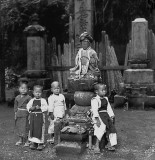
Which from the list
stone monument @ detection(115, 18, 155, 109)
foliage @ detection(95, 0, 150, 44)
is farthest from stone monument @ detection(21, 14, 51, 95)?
foliage @ detection(95, 0, 150, 44)

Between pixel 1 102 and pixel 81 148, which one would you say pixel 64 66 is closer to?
pixel 1 102

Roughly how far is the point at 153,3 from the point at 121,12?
148 cm

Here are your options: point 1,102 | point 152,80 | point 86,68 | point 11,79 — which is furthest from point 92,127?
point 11,79

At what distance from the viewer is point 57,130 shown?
5125 mm

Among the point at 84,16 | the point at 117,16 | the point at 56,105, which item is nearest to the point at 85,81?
the point at 56,105

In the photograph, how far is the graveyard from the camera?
4.77m

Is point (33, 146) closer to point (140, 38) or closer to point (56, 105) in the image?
point (56, 105)

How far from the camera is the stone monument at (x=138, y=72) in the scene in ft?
28.6

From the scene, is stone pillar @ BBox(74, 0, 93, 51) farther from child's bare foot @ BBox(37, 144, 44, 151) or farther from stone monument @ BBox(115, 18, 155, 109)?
child's bare foot @ BBox(37, 144, 44, 151)

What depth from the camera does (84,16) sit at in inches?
400

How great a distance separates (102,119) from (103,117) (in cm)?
4

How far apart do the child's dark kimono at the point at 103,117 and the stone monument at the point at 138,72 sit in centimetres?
400

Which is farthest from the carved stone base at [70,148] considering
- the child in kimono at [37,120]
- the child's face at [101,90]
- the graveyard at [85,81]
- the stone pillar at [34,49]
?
the stone pillar at [34,49]

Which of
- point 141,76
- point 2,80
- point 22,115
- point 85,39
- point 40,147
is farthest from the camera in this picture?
point 2,80
